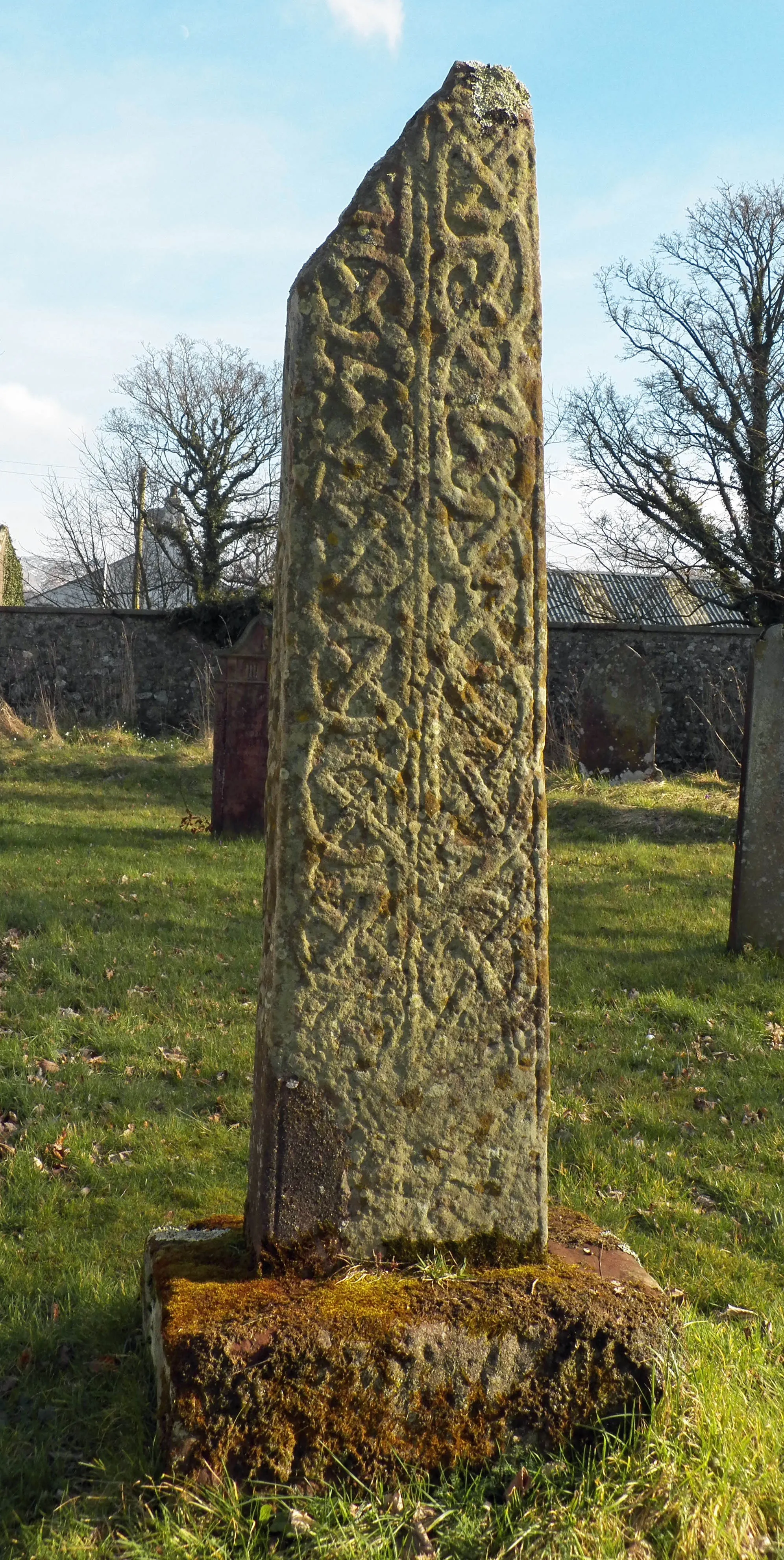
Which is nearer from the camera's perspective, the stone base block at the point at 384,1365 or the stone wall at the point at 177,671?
the stone base block at the point at 384,1365

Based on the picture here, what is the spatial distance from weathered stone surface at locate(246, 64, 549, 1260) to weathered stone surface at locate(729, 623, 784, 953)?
15.5 ft

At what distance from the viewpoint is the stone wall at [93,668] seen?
18359 mm

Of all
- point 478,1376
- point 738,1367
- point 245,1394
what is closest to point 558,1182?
point 738,1367

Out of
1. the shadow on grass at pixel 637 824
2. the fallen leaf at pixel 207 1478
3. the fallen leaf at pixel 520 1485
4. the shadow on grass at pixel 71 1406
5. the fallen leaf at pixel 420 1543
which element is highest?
the shadow on grass at pixel 637 824

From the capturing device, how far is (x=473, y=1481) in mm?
2393

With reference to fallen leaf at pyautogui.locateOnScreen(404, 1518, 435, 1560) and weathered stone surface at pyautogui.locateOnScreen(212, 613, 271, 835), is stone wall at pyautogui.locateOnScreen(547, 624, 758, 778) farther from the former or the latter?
fallen leaf at pyautogui.locateOnScreen(404, 1518, 435, 1560)

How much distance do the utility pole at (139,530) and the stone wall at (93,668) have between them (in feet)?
31.7

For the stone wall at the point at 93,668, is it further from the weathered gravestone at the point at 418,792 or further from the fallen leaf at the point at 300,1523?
the fallen leaf at the point at 300,1523

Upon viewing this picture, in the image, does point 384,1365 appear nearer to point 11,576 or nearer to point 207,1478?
point 207,1478

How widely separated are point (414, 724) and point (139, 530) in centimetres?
2823

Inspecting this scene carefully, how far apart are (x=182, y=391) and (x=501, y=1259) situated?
29206 mm

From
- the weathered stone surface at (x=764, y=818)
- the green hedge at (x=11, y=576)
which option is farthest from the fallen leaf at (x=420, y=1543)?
the green hedge at (x=11, y=576)

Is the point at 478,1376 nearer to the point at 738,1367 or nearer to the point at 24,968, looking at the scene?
the point at 738,1367

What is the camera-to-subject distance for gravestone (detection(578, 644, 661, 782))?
13984 mm
